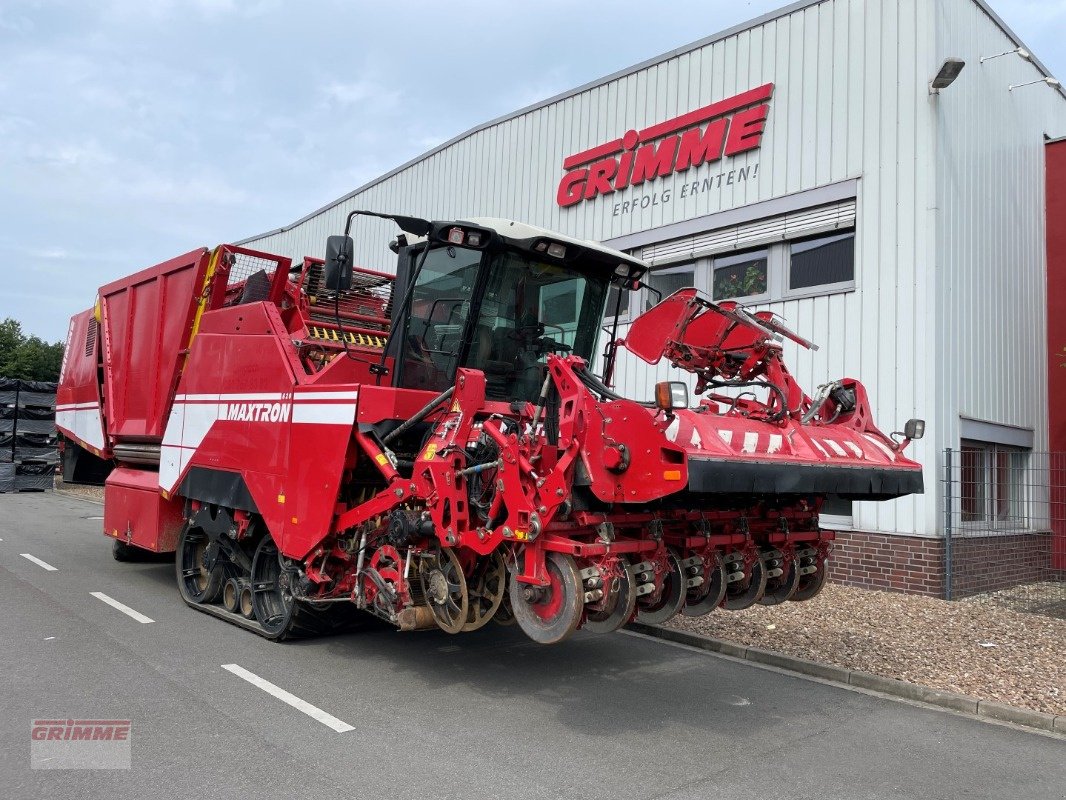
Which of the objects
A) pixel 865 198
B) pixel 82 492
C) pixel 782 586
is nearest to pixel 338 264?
pixel 782 586

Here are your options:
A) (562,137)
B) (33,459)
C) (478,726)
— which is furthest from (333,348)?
(33,459)

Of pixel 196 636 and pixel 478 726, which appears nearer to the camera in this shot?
pixel 478 726

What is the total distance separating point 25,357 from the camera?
→ 3956 centimetres

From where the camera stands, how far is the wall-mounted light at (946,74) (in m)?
8.57

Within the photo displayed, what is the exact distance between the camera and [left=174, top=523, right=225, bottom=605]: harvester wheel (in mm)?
7762

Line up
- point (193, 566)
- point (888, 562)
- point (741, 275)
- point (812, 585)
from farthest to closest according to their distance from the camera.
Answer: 1. point (741, 275)
2. point (888, 562)
3. point (193, 566)
4. point (812, 585)

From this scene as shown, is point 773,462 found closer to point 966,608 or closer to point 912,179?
point 966,608

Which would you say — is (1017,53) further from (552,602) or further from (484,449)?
(552,602)

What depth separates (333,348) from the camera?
6574mm

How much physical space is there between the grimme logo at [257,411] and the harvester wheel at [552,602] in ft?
8.46

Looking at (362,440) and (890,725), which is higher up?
(362,440)

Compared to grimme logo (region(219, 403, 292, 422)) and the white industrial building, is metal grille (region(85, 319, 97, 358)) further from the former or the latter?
the white industrial building

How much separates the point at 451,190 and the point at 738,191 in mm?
7040

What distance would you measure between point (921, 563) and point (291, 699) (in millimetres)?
6754
